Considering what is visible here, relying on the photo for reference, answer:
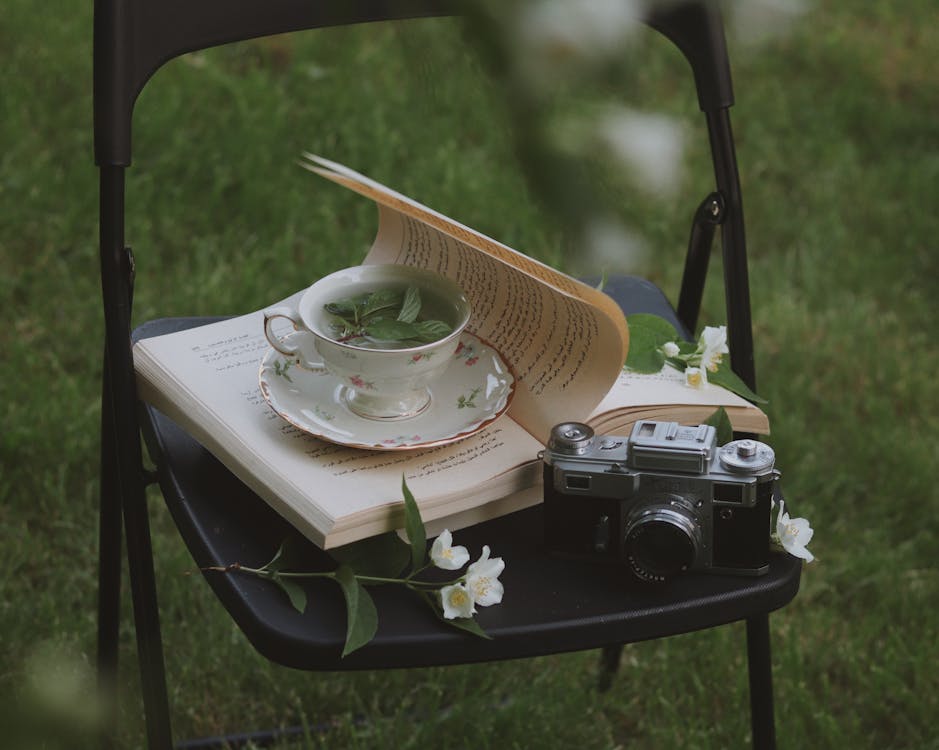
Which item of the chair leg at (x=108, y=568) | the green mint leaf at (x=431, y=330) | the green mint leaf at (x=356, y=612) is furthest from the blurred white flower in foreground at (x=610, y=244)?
the chair leg at (x=108, y=568)

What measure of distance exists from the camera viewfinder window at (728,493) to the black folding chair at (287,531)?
67 mm

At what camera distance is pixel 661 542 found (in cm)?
85

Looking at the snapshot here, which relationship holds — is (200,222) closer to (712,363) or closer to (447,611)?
(712,363)

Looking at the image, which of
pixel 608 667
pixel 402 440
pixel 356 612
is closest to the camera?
pixel 356 612

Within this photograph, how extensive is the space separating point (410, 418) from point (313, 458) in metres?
0.09

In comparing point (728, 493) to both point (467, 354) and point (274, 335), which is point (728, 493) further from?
point (274, 335)

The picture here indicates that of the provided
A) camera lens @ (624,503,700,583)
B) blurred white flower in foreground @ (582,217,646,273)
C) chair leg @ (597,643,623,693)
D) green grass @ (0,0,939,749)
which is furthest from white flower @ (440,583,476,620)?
Answer: chair leg @ (597,643,623,693)

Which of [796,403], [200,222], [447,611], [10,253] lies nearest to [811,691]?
[796,403]

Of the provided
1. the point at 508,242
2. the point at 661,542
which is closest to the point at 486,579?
the point at 661,542

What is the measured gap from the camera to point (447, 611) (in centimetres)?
84

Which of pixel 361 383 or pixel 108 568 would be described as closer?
pixel 361 383

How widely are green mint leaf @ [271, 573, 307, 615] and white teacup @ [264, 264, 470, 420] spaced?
16 cm

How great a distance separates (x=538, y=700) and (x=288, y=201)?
48.3 inches

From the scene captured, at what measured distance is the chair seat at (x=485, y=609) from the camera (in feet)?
2.73
